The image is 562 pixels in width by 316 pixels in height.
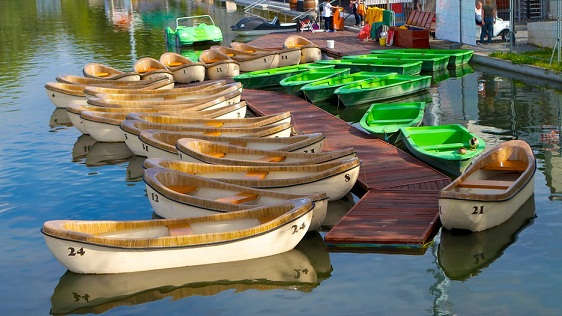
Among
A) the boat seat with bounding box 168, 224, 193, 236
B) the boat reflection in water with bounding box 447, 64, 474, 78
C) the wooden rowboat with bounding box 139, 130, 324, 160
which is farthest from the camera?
the boat reflection in water with bounding box 447, 64, 474, 78

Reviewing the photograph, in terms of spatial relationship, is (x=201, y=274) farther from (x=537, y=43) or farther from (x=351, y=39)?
(x=351, y=39)

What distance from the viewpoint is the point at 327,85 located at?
99.5 feet

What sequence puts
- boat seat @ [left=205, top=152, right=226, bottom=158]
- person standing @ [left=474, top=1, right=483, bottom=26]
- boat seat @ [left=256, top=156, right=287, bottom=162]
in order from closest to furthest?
boat seat @ [left=256, top=156, right=287, bottom=162]
boat seat @ [left=205, top=152, right=226, bottom=158]
person standing @ [left=474, top=1, right=483, bottom=26]

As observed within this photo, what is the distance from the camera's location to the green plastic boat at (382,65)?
32.6 metres

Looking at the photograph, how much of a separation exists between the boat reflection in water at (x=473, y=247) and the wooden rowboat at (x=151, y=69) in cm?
1900

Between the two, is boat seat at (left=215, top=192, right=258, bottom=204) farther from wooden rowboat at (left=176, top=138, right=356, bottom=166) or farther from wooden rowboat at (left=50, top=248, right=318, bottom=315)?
wooden rowboat at (left=50, top=248, right=318, bottom=315)

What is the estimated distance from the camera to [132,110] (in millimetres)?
27188

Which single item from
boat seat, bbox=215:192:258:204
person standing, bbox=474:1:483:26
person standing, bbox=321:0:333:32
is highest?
person standing, bbox=474:1:483:26

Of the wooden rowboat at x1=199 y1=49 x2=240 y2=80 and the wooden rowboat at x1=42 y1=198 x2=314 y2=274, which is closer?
the wooden rowboat at x1=42 y1=198 x2=314 y2=274

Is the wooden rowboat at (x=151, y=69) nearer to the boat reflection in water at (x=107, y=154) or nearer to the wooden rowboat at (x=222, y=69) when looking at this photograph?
the wooden rowboat at (x=222, y=69)

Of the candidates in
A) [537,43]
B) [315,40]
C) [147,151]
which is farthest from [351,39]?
[147,151]

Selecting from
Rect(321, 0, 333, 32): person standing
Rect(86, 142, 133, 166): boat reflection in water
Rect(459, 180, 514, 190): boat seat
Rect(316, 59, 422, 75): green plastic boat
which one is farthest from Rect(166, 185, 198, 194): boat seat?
Rect(321, 0, 333, 32): person standing

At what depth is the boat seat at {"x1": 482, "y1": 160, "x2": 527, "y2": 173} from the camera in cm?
1895

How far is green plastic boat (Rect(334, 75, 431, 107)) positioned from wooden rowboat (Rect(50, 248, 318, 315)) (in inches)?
527
